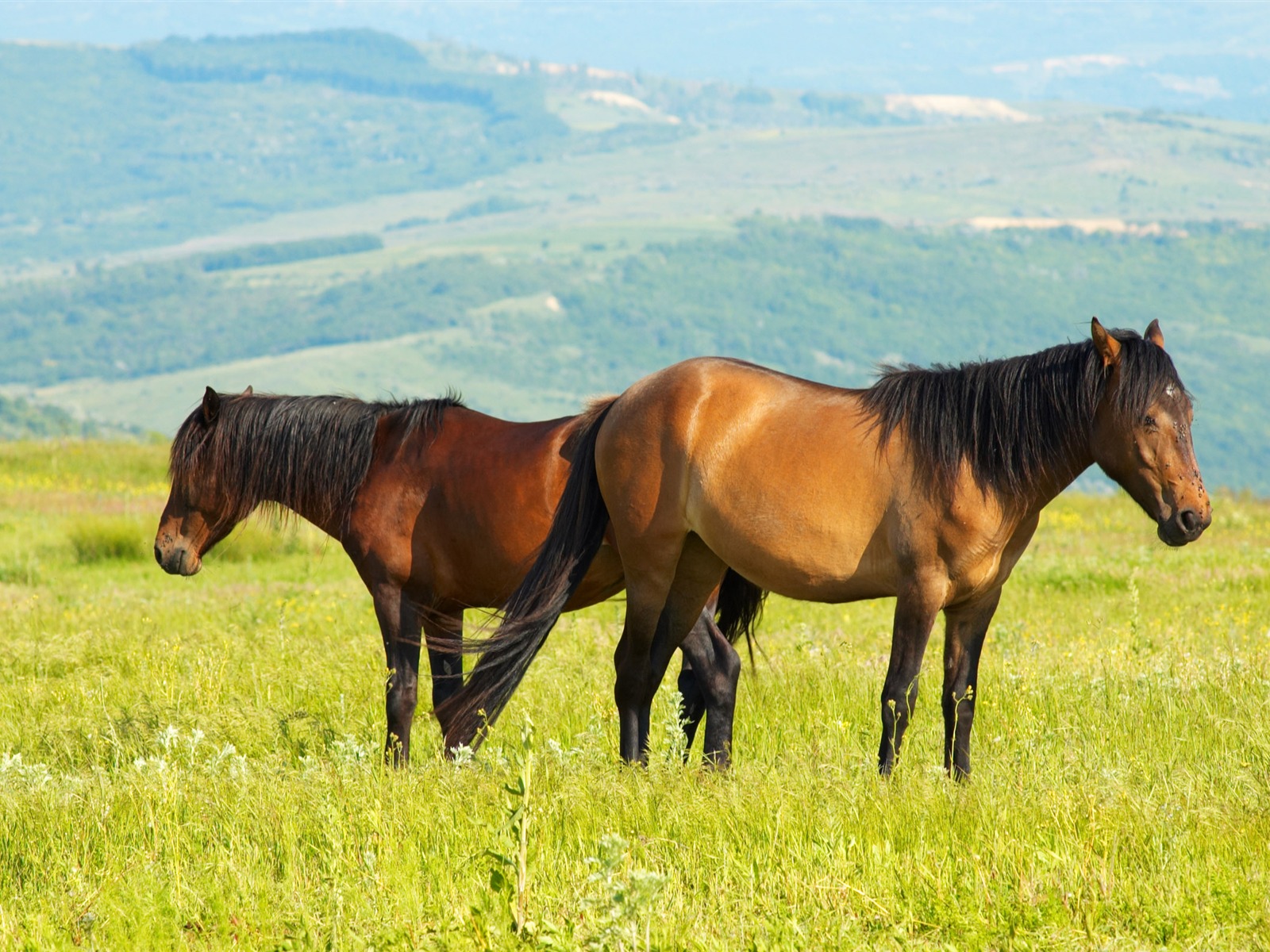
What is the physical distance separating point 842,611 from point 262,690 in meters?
5.70

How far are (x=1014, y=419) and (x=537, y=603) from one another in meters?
2.39

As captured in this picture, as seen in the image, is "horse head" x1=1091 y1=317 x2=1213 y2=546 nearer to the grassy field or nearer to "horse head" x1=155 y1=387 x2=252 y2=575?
the grassy field

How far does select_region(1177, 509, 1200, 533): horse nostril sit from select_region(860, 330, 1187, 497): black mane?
44 cm

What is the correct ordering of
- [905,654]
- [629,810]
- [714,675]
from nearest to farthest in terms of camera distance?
[629,810]
[905,654]
[714,675]

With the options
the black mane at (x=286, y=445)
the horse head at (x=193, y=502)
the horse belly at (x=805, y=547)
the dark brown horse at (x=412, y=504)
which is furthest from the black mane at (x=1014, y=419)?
the horse head at (x=193, y=502)

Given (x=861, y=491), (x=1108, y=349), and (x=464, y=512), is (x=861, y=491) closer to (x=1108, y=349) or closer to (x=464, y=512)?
(x=1108, y=349)

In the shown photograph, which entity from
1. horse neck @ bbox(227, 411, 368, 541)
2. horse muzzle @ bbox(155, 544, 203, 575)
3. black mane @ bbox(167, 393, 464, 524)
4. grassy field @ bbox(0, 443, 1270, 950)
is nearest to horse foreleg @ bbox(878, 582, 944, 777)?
grassy field @ bbox(0, 443, 1270, 950)

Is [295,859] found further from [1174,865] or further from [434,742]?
[1174,865]

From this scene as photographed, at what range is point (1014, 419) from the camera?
5.63m

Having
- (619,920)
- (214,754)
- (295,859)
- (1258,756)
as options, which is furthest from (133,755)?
(1258,756)

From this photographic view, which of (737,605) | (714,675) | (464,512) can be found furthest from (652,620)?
(464,512)

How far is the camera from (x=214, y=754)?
252 inches

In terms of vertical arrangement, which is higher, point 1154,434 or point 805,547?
point 1154,434

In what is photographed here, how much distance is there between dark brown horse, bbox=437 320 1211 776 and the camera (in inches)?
217
